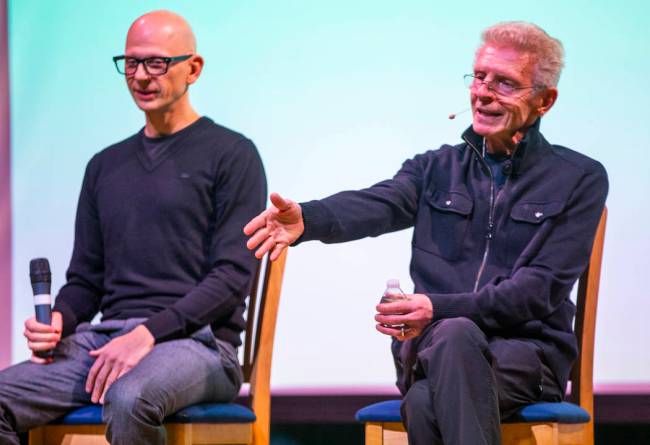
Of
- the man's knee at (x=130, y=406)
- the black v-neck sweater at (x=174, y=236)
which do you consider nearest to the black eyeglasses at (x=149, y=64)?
the black v-neck sweater at (x=174, y=236)

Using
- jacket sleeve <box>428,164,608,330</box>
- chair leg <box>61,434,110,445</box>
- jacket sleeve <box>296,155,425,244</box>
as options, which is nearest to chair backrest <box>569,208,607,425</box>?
jacket sleeve <box>428,164,608,330</box>

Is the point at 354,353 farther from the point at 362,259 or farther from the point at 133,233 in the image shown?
the point at 133,233

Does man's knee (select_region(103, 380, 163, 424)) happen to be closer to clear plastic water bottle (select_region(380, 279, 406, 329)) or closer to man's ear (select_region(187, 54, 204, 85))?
clear plastic water bottle (select_region(380, 279, 406, 329))

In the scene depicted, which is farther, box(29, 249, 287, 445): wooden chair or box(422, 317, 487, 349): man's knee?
box(29, 249, 287, 445): wooden chair

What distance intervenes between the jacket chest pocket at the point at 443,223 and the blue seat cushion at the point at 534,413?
17.0 inches

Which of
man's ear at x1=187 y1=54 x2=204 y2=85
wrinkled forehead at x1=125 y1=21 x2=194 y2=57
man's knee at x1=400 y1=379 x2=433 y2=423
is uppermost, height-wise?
wrinkled forehead at x1=125 y1=21 x2=194 y2=57

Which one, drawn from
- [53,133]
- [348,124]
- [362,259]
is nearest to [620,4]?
[348,124]

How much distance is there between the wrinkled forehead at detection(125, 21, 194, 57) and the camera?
3117 millimetres

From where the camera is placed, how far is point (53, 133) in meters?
3.73

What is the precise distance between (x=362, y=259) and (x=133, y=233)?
0.82 metres

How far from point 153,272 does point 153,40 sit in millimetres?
710

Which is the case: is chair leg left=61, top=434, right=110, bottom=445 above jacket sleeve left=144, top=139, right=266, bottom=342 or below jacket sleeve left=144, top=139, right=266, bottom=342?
below

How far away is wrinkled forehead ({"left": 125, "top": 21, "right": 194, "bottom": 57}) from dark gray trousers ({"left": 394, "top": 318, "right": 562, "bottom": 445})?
125 cm

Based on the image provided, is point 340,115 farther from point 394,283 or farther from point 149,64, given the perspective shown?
point 394,283
